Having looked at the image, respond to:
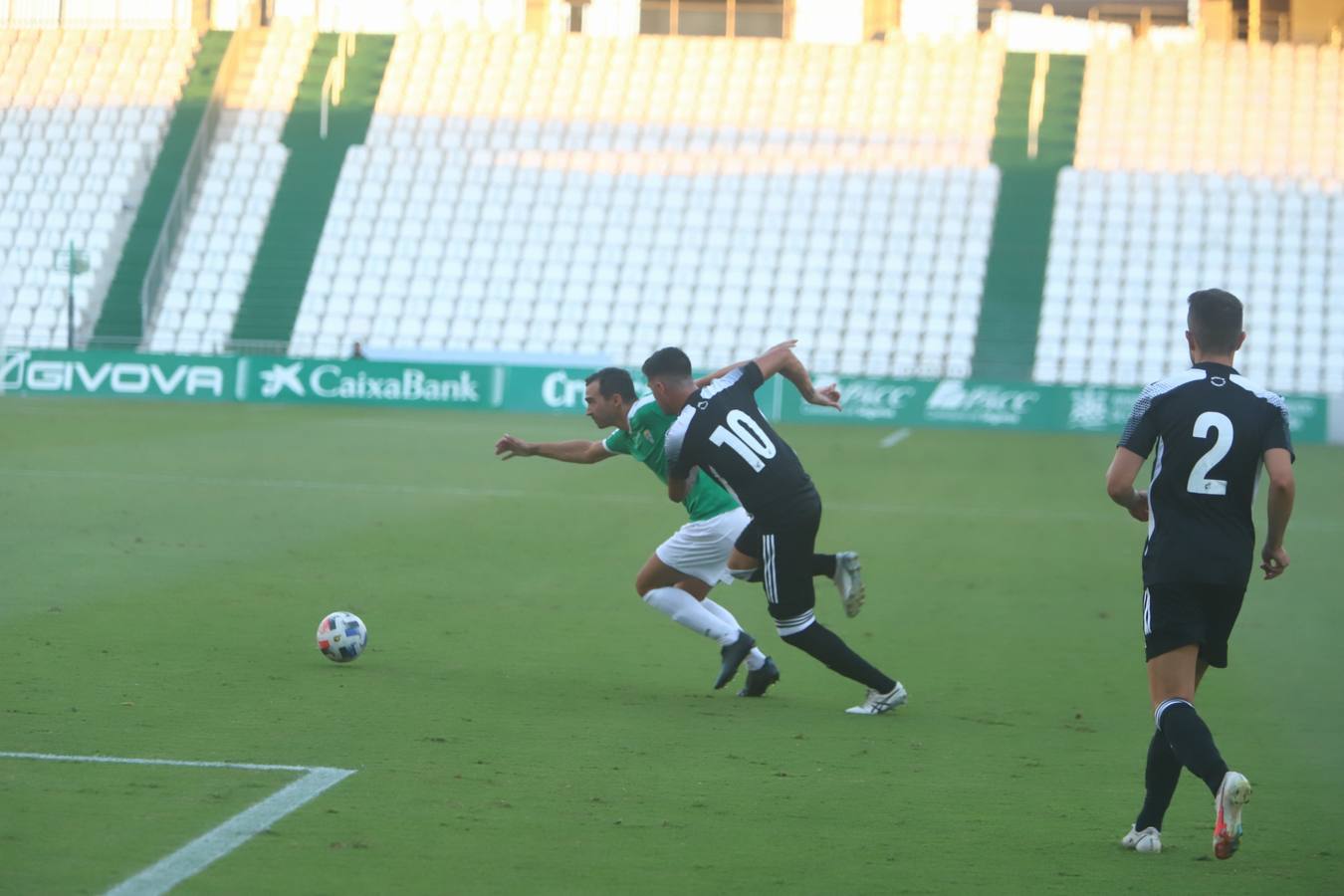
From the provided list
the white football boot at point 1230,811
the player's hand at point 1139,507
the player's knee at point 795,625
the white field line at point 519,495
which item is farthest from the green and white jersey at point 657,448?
the white field line at point 519,495

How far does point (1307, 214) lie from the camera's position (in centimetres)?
4119

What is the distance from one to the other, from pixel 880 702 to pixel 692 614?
46.3 inches

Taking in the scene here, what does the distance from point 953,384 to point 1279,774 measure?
27.5 m

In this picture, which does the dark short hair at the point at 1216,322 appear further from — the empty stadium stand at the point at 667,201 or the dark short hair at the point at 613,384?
the empty stadium stand at the point at 667,201

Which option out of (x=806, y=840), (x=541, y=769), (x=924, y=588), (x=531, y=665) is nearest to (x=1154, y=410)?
(x=806, y=840)

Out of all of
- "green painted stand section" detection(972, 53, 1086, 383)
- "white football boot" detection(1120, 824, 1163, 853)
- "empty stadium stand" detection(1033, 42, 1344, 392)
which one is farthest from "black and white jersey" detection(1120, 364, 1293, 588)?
"empty stadium stand" detection(1033, 42, 1344, 392)

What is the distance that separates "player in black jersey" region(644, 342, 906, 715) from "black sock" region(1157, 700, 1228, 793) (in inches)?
102

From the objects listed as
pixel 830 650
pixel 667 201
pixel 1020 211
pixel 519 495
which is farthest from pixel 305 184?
pixel 830 650

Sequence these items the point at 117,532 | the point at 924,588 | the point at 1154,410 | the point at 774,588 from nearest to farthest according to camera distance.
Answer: the point at 1154,410 < the point at 774,588 < the point at 924,588 < the point at 117,532

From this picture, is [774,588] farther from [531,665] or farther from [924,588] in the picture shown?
[924,588]

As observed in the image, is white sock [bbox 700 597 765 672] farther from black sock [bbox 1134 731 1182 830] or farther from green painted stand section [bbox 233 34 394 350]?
green painted stand section [bbox 233 34 394 350]

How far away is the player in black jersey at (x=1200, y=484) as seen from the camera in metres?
5.69

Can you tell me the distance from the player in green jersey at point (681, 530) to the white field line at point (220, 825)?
267 centimetres

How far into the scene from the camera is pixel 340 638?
9.09 meters
